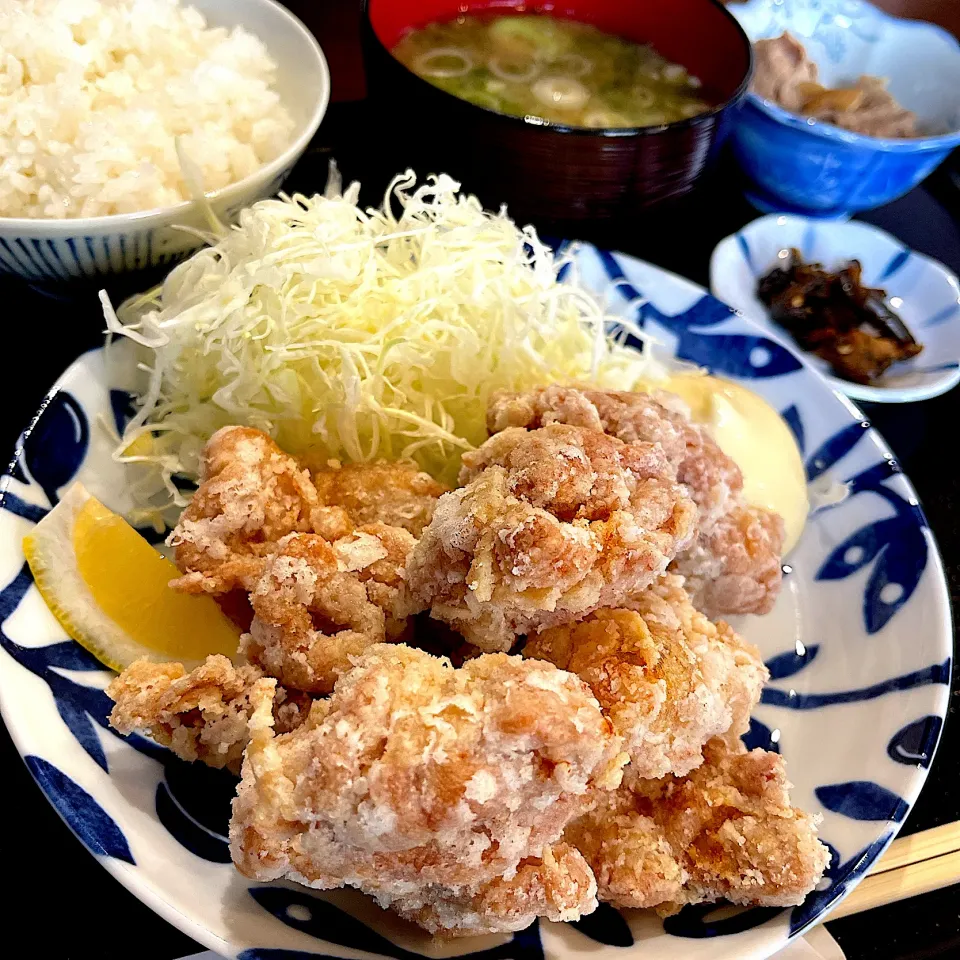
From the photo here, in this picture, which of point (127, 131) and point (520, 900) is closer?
point (520, 900)

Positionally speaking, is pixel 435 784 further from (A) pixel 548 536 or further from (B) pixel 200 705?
(B) pixel 200 705

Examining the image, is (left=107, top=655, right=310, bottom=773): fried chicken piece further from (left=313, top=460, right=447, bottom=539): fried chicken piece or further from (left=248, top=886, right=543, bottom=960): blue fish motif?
(left=313, top=460, right=447, bottom=539): fried chicken piece

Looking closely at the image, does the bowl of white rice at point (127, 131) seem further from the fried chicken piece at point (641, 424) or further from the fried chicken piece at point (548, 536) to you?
the fried chicken piece at point (548, 536)

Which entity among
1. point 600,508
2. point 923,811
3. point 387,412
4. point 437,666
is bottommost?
point 923,811

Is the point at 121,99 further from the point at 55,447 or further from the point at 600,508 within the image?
the point at 600,508

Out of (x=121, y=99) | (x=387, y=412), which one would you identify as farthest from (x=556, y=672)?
(x=121, y=99)

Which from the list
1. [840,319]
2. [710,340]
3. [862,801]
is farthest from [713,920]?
[840,319]
